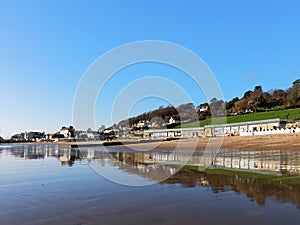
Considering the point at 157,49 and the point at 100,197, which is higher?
the point at 157,49

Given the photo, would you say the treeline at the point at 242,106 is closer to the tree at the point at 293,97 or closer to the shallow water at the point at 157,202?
Result: the tree at the point at 293,97

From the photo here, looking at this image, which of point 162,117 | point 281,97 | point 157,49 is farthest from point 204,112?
point 157,49

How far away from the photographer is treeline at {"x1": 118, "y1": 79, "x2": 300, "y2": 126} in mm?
90938

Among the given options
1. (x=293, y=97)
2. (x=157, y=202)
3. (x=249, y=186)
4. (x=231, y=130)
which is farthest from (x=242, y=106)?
(x=157, y=202)

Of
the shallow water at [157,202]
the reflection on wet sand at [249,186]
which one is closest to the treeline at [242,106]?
the reflection on wet sand at [249,186]

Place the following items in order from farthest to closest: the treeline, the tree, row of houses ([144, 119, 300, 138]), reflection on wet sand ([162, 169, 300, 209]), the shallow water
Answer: the treeline
the tree
row of houses ([144, 119, 300, 138])
reflection on wet sand ([162, 169, 300, 209])
the shallow water

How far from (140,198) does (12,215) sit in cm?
424

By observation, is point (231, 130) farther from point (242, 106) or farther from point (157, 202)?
point (157, 202)

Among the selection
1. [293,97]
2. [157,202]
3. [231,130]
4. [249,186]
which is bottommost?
[157,202]

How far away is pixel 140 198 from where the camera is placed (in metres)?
10.5

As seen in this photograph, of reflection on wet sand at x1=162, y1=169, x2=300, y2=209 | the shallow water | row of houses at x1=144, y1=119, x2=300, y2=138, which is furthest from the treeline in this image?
the shallow water

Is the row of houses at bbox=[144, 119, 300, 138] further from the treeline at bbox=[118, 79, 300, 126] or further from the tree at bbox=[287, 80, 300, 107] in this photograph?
the tree at bbox=[287, 80, 300, 107]

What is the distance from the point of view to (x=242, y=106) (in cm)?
10600

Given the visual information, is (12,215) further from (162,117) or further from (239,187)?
(162,117)
